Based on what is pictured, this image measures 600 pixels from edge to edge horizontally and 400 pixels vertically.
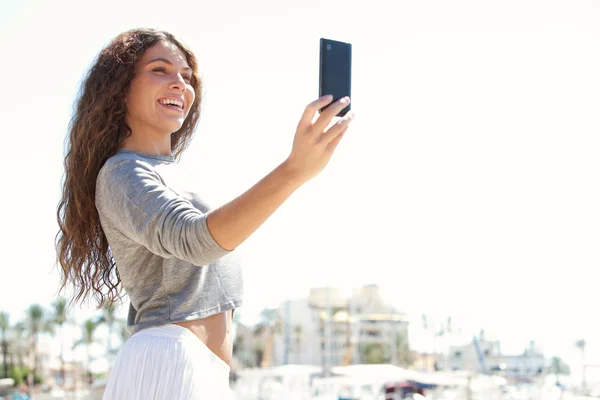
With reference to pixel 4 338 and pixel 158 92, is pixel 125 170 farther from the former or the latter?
pixel 4 338

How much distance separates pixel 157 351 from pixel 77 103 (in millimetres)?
Result: 847

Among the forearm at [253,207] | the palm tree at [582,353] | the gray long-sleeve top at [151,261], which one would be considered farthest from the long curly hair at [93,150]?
the palm tree at [582,353]

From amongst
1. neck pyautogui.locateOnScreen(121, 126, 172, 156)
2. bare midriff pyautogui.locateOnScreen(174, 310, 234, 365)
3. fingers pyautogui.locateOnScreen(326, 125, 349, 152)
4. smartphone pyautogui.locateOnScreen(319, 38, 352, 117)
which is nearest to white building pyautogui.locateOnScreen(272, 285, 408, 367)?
neck pyautogui.locateOnScreen(121, 126, 172, 156)

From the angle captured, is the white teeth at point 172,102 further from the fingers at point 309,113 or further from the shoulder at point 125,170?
the fingers at point 309,113

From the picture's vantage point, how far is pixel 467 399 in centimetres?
2897

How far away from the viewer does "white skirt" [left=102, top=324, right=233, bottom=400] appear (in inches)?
73.6

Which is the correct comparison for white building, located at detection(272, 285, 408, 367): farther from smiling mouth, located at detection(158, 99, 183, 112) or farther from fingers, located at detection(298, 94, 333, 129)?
fingers, located at detection(298, 94, 333, 129)

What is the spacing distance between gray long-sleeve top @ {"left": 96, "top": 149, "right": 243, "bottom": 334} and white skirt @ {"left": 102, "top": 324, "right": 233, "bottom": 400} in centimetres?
5

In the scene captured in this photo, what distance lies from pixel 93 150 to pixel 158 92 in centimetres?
24

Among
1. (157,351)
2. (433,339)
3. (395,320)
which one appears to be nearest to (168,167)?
(157,351)

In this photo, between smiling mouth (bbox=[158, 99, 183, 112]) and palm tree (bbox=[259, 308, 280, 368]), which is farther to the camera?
palm tree (bbox=[259, 308, 280, 368])

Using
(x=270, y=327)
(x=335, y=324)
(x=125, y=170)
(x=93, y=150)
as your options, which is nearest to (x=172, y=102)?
(x=93, y=150)

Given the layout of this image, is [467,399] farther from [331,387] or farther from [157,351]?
[157,351]

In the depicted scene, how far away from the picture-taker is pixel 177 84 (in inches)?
85.7
